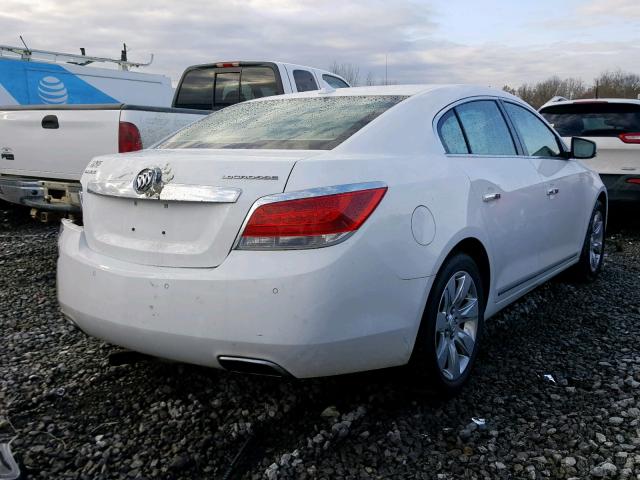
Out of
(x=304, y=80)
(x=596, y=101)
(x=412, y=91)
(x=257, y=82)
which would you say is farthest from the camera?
(x=304, y=80)

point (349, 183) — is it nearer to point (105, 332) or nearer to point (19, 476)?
point (105, 332)

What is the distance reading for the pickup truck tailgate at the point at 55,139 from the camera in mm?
5465

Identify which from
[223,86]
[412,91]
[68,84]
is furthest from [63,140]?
[68,84]

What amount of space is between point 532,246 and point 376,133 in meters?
1.52

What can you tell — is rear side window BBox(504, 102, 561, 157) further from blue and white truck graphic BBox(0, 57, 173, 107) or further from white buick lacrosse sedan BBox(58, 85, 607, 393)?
blue and white truck graphic BBox(0, 57, 173, 107)

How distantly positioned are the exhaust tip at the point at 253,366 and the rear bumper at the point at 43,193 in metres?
3.57

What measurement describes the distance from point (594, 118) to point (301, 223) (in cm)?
625

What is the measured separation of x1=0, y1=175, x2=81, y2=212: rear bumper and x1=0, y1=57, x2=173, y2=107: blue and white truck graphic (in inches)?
194

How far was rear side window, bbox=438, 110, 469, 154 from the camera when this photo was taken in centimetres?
319

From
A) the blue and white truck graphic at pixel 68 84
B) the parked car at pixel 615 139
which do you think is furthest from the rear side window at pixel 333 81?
the blue and white truck graphic at pixel 68 84

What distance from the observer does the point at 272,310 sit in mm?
2375

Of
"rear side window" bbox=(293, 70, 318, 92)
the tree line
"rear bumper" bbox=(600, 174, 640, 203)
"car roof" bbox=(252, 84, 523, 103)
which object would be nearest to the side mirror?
"car roof" bbox=(252, 84, 523, 103)

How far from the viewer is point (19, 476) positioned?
2299 millimetres

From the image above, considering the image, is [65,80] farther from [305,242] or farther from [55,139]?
[305,242]
